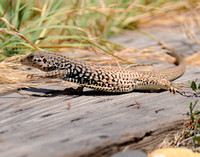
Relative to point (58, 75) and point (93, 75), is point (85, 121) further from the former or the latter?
point (58, 75)

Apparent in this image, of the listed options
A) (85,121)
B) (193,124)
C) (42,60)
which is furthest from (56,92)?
(193,124)

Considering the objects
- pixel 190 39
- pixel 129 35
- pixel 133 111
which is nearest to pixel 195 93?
pixel 133 111

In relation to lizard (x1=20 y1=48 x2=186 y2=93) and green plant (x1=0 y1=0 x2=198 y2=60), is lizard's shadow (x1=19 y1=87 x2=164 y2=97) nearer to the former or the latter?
lizard (x1=20 y1=48 x2=186 y2=93)

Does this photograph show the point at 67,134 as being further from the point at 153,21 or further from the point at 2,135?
the point at 153,21

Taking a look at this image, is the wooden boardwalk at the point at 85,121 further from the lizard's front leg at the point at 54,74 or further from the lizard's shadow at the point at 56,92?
the lizard's front leg at the point at 54,74

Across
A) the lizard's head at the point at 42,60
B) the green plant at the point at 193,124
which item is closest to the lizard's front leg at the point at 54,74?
the lizard's head at the point at 42,60
